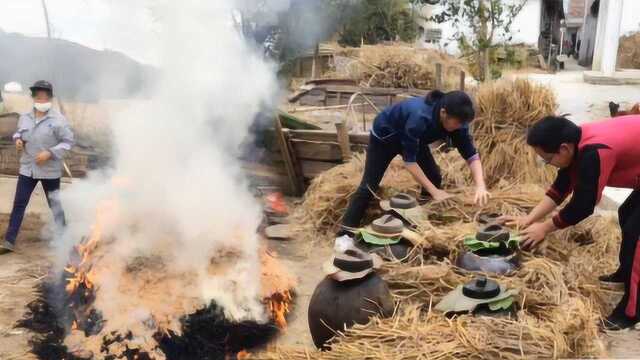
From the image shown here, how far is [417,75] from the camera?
1324 cm

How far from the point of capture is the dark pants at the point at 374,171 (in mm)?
5246

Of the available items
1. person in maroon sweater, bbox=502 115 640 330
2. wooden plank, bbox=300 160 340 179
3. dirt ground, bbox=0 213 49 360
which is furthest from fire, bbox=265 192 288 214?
person in maroon sweater, bbox=502 115 640 330

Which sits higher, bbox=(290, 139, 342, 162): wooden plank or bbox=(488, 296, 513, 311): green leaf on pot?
bbox=(488, 296, 513, 311): green leaf on pot

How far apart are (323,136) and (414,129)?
117 inches

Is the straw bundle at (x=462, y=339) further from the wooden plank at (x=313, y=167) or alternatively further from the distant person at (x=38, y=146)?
the wooden plank at (x=313, y=167)

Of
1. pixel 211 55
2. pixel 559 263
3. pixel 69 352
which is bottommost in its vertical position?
pixel 69 352

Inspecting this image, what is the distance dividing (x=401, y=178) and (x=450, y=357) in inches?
147

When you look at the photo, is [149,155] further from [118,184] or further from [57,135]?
[57,135]

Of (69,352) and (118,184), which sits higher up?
(118,184)

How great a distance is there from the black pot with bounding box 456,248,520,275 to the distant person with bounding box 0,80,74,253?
13.4ft

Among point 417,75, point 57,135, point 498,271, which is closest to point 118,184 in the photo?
point 57,135

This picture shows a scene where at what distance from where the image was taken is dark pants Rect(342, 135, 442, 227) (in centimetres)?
525

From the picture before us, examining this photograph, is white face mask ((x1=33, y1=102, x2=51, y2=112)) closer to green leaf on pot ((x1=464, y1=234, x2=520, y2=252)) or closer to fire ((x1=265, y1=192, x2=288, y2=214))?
fire ((x1=265, y1=192, x2=288, y2=214))

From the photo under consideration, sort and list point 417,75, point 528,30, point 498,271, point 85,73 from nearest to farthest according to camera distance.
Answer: point 498,271 < point 85,73 < point 417,75 < point 528,30
